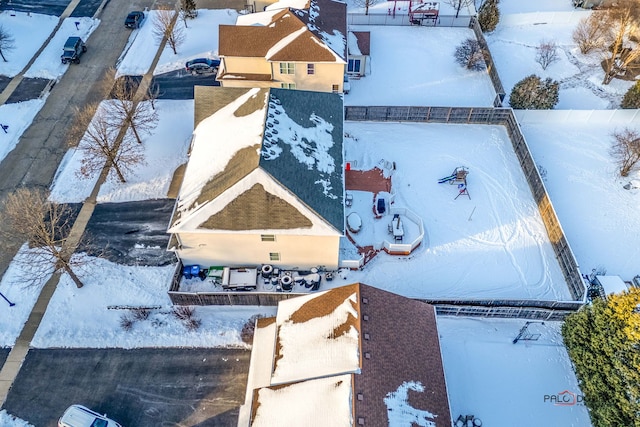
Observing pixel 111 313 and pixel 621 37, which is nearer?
pixel 111 313

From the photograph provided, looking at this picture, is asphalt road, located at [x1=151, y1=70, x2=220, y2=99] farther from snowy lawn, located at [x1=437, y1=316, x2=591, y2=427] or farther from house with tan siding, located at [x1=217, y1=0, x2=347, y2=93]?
snowy lawn, located at [x1=437, y1=316, x2=591, y2=427]

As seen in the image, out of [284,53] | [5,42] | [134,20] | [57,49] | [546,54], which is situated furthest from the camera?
[134,20]

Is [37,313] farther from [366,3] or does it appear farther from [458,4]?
[458,4]

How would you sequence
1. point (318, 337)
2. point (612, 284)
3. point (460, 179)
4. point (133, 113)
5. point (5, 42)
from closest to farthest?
1. point (318, 337)
2. point (612, 284)
3. point (460, 179)
4. point (133, 113)
5. point (5, 42)

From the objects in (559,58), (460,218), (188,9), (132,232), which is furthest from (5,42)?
(559,58)

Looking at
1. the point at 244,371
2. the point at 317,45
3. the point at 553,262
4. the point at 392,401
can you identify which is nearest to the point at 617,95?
the point at 553,262

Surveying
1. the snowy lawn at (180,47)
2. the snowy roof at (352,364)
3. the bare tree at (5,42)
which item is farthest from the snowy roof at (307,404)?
the bare tree at (5,42)
